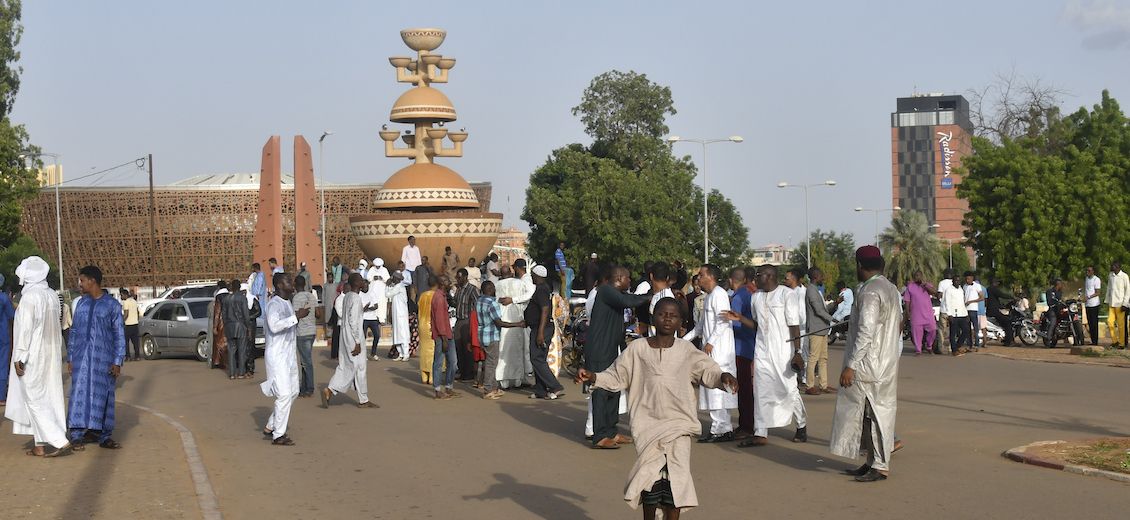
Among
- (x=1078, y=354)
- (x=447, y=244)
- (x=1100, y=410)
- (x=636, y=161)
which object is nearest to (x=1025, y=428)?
(x=1100, y=410)

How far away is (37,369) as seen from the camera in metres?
11.8

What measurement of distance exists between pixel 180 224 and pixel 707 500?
9503 cm

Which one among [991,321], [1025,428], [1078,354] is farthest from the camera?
[991,321]

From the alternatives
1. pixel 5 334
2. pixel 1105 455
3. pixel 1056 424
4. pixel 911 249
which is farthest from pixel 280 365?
pixel 911 249

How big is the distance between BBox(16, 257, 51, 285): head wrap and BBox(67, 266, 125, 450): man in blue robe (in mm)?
338

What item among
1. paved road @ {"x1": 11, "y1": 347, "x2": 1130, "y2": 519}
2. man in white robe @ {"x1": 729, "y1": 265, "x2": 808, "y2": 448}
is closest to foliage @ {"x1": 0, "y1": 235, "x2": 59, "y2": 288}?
paved road @ {"x1": 11, "y1": 347, "x2": 1130, "y2": 519}

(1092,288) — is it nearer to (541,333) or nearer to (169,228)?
(541,333)

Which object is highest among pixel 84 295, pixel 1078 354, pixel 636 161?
pixel 636 161

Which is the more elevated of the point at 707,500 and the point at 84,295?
the point at 84,295

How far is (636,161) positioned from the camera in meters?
60.4

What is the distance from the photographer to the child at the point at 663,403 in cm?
707

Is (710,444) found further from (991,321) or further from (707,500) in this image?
(991,321)

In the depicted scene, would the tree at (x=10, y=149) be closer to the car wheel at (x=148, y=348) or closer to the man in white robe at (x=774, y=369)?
the car wheel at (x=148, y=348)

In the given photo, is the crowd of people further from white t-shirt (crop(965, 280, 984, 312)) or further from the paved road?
white t-shirt (crop(965, 280, 984, 312))
